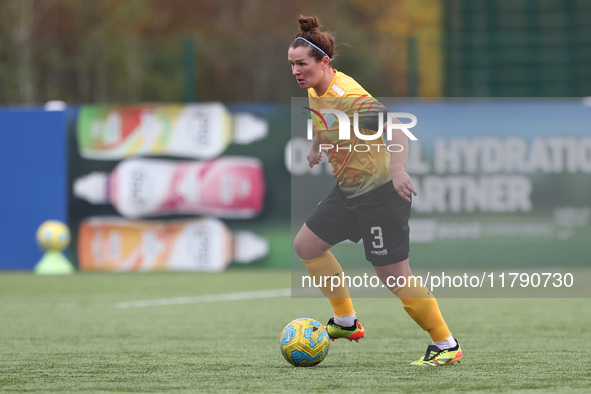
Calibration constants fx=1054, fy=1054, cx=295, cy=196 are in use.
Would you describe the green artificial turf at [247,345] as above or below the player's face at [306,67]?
below

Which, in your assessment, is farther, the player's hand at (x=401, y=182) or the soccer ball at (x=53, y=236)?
the soccer ball at (x=53, y=236)

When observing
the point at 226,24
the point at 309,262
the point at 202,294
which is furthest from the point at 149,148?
the point at 226,24

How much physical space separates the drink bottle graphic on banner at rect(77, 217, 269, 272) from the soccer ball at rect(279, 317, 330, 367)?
8167 mm

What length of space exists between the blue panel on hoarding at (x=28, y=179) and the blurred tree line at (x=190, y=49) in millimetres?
1984

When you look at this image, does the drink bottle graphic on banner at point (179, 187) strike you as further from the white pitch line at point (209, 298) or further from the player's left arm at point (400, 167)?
the player's left arm at point (400, 167)

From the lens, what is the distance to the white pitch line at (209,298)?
10591 millimetres

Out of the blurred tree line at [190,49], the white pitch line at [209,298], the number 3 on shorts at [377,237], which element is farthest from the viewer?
the blurred tree line at [190,49]

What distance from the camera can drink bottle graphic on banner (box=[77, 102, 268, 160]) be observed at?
14508mm

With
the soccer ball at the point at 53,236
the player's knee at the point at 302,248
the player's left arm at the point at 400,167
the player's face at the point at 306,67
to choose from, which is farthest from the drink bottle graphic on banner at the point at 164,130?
the player's left arm at the point at 400,167

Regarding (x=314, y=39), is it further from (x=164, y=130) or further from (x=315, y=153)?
(x=164, y=130)

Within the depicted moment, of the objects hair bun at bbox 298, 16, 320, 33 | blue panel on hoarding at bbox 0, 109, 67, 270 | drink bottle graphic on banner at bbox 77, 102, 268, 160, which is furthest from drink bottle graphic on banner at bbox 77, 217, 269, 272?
hair bun at bbox 298, 16, 320, 33

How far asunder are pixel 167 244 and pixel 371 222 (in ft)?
28.2

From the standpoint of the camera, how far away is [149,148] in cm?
1454

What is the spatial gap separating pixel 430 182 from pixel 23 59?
12.6 meters
